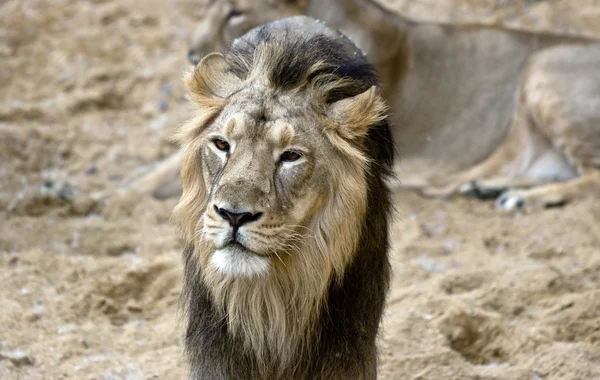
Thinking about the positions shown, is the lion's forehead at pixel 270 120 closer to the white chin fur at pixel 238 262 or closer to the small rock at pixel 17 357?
the white chin fur at pixel 238 262

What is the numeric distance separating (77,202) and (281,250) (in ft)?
10.8

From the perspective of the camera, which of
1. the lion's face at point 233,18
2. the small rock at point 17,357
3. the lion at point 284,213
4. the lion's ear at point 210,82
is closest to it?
the lion at point 284,213

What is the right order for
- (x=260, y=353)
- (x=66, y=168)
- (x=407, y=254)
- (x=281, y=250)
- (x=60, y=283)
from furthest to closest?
1. (x=66, y=168)
2. (x=407, y=254)
3. (x=60, y=283)
4. (x=260, y=353)
5. (x=281, y=250)

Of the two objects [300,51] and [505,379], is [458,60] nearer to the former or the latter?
[505,379]

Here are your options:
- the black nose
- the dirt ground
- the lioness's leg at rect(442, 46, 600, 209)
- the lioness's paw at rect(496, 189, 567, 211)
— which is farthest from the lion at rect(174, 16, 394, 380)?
the lioness's leg at rect(442, 46, 600, 209)

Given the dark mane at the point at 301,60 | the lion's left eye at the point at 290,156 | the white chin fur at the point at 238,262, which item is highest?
the dark mane at the point at 301,60

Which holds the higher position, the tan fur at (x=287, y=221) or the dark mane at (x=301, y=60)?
the dark mane at (x=301, y=60)

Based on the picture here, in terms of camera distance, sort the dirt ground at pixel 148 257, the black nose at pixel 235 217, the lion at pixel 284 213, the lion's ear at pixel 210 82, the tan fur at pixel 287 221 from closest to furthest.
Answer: the black nose at pixel 235 217 → the lion at pixel 284 213 → the tan fur at pixel 287 221 → the lion's ear at pixel 210 82 → the dirt ground at pixel 148 257

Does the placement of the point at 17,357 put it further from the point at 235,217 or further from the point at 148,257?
the point at 235,217

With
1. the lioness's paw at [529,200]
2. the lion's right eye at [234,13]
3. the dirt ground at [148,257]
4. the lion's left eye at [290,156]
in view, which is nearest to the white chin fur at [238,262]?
the lion's left eye at [290,156]

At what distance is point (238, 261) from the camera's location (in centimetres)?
283

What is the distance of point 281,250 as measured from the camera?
296 cm

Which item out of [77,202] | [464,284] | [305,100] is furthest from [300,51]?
[77,202]

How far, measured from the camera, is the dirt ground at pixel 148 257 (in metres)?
4.00
